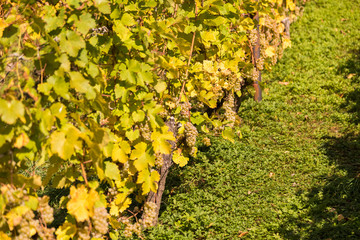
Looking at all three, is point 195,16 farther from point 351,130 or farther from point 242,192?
point 351,130

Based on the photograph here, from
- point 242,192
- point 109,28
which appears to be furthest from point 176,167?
point 109,28

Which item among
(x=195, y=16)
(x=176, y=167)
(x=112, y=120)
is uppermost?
(x=195, y=16)

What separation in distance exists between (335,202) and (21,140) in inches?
136

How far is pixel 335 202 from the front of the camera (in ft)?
14.4

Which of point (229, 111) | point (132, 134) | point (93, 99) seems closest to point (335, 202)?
point (229, 111)

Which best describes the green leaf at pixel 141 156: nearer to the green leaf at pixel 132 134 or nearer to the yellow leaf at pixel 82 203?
the green leaf at pixel 132 134

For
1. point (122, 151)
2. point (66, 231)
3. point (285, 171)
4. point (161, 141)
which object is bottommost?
point (285, 171)

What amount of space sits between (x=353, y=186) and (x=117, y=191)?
8.49ft

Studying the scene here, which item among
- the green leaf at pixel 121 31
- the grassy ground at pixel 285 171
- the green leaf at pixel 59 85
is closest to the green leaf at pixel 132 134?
the green leaf at pixel 121 31

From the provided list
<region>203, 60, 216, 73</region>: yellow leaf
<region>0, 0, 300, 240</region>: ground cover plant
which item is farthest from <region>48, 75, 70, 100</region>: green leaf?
<region>203, 60, 216, 73</region>: yellow leaf

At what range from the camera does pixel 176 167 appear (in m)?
5.09

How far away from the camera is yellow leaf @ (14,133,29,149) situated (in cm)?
206

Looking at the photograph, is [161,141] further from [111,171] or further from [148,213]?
[148,213]

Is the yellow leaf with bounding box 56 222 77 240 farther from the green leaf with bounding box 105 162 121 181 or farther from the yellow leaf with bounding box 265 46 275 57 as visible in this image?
the yellow leaf with bounding box 265 46 275 57
